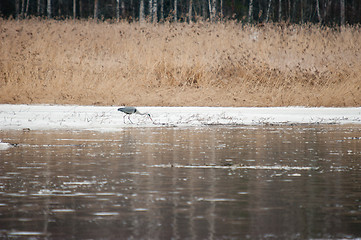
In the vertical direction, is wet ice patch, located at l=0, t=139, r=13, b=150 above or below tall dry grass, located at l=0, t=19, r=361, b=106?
below

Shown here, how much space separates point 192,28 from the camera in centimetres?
2453

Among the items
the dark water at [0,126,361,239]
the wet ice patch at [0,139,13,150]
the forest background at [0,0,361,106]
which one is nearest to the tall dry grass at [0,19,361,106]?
the forest background at [0,0,361,106]

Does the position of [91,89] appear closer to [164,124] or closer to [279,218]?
→ [164,124]

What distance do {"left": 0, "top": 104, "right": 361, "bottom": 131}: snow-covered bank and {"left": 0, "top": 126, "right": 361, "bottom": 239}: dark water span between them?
2908 millimetres

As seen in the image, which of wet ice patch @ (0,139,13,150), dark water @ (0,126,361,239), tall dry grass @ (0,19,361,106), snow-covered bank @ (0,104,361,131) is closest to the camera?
dark water @ (0,126,361,239)

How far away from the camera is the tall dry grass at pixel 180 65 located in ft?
66.8

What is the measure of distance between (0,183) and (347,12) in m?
49.5

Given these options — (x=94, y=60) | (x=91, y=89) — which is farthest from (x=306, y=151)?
(x=94, y=60)

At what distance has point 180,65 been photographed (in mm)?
21734

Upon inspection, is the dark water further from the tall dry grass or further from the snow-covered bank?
the tall dry grass

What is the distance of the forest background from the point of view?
20.4 metres

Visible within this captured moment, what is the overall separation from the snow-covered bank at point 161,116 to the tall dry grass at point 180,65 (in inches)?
46.9

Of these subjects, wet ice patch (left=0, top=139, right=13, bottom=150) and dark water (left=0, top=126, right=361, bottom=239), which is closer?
dark water (left=0, top=126, right=361, bottom=239)

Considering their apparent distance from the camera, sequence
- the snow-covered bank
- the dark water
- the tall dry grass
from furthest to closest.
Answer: the tall dry grass
the snow-covered bank
the dark water
